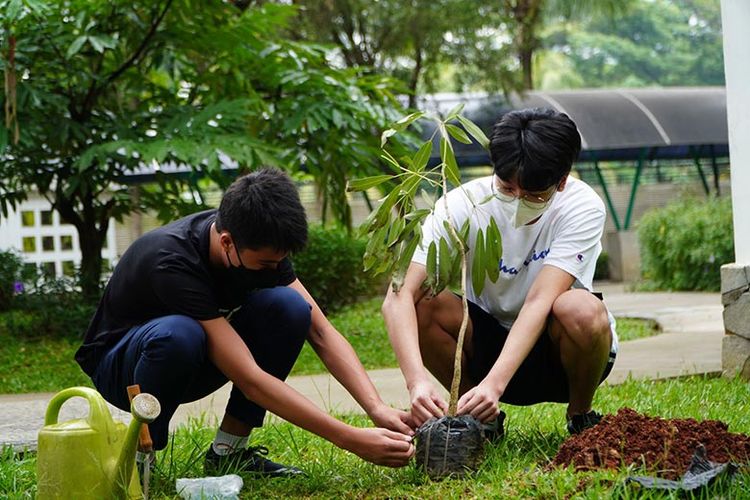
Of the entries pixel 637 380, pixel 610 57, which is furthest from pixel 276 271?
pixel 610 57

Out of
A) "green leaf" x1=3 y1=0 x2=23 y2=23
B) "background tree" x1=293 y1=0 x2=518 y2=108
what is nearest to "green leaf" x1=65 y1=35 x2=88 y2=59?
"green leaf" x1=3 y1=0 x2=23 y2=23

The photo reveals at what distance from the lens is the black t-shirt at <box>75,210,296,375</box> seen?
328cm

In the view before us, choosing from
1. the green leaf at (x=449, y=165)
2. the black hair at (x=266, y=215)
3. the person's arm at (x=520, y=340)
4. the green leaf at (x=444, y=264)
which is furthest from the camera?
the green leaf at (x=449, y=165)


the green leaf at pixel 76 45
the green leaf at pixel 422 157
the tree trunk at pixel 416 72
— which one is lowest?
the green leaf at pixel 422 157

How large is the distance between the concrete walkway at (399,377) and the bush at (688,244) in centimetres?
339

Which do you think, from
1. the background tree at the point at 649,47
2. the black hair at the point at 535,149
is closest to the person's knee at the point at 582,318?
the black hair at the point at 535,149

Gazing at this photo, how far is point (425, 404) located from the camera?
3.33 metres

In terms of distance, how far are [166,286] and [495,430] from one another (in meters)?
1.21

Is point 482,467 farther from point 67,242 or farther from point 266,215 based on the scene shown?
point 67,242

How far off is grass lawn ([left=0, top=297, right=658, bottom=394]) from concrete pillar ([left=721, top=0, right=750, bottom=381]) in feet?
7.89

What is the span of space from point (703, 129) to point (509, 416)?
1502 centimetres

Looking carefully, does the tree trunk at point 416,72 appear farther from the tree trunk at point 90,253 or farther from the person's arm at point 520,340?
the person's arm at point 520,340

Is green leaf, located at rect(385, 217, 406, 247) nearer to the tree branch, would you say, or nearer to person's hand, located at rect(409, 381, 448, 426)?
person's hand, located at rect(409, 381, 448, 426)

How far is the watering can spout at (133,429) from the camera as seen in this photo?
9.12 feet
